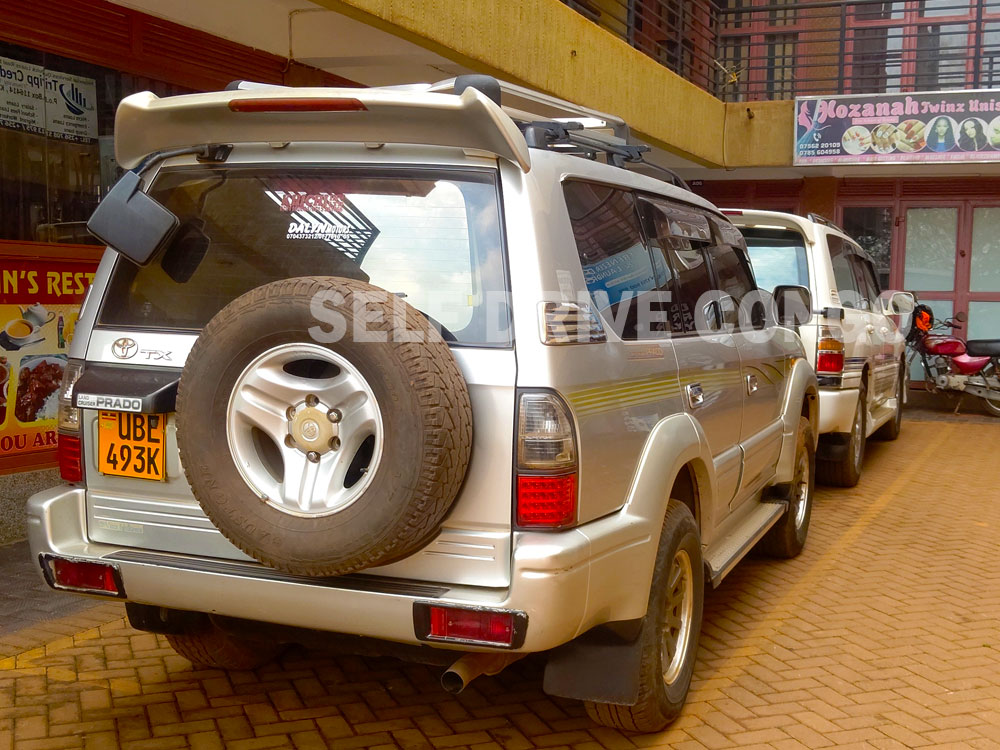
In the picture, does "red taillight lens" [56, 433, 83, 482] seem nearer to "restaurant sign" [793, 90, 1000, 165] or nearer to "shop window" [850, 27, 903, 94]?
"restaurant sign" [793, 90, 1000, 165]

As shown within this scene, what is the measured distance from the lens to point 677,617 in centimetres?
380

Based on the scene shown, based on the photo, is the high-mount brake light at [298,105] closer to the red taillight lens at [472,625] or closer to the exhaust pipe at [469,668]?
the red taillight lens at [472,625]

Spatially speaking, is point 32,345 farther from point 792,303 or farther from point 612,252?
point 792,303

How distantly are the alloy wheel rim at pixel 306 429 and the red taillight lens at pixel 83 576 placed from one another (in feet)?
2.17

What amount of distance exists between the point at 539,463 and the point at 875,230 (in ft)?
45.9

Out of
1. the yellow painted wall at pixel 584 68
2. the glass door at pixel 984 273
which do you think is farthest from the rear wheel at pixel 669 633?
the glass door at pixel 984 273

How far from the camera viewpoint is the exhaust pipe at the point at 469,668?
3.02m

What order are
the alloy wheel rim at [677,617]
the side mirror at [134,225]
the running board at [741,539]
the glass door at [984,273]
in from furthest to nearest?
the glass door at [984,273], the running board at [741,539], the alloy wheel rim at [677,617], the side mirror at [134,225]

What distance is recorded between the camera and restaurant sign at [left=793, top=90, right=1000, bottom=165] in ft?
42.4

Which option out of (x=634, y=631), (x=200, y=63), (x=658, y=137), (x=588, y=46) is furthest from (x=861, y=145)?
(x=634, y=631)

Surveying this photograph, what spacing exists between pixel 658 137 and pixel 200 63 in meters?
5.83

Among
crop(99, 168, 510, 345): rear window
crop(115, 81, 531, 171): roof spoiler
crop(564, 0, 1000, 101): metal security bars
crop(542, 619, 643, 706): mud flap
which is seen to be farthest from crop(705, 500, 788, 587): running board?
crop(564, 0, 1000, 101): metal security bars

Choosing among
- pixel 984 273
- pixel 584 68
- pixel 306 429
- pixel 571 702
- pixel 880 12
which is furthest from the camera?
pixel 880 12

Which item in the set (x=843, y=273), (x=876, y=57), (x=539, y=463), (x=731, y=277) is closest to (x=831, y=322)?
(x=843, y=273)
